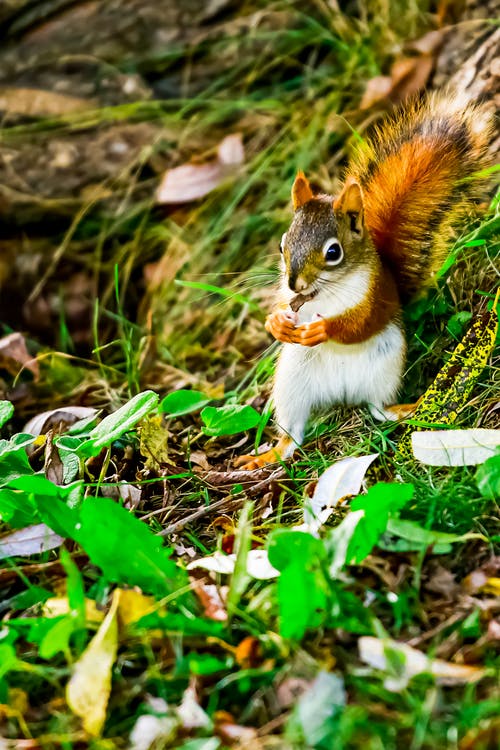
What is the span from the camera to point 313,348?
82.5 inches

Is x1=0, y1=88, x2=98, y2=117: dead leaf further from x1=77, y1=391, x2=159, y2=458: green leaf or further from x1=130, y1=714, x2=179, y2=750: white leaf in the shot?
x1=130, y1=714, x2=179, y2=750: white leaf

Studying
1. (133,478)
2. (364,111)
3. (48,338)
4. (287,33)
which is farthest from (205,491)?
(287,33)

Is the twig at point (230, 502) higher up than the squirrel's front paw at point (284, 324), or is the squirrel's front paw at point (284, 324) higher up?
the squirrel's front paw at point (284, 324)

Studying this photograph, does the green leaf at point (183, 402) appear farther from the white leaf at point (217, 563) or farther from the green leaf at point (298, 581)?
the green leaf at point (298, 581)

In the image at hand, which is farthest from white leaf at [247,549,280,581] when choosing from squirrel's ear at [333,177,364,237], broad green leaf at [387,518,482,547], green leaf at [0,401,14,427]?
squirrel's ear at [333,177,364,237]

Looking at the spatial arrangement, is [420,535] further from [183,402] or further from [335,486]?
[183,402]

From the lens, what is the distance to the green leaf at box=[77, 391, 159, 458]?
1832 millimetres

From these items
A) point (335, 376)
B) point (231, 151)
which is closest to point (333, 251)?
point (335, 376)

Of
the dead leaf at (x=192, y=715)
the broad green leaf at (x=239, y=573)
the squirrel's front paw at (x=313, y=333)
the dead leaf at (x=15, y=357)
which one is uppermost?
the squirrel's front paw at (x=313, y=333)

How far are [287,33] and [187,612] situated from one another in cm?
236

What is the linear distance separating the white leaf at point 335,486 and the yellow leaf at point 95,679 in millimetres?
422

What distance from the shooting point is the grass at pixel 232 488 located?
1.36 m

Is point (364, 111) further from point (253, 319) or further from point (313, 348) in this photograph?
point (313, 348)

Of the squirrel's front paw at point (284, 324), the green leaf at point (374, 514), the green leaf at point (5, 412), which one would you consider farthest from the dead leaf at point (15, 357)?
the green leaf at point (374, 514)
